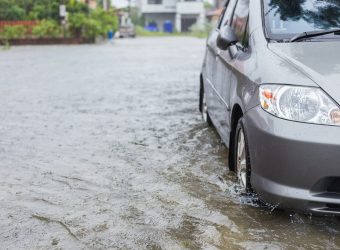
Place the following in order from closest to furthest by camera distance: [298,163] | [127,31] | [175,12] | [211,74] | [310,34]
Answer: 1. [298,163]
2. [310,34]
3. [211,74]
4. [127,31]
5. [175,12]

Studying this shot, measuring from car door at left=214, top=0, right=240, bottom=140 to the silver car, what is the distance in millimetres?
102

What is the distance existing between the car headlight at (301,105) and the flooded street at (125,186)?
0.73 metres

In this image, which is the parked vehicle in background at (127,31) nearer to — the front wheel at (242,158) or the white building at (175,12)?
the white building at (175,12)

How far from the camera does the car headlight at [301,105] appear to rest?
9.61 ft

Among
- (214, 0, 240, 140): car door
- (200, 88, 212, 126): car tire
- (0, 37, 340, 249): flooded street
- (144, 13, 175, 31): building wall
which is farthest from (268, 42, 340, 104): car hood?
(144, 13, 175, 31): building wall

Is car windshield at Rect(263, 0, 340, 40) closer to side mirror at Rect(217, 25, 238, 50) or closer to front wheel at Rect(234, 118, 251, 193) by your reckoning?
side mirror at Rect(217, 25, 238, 50)

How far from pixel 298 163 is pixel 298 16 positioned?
147 cm

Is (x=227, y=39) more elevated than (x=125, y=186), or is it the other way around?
(x=227, y=39)

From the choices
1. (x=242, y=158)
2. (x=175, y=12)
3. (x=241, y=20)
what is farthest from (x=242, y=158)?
(x=175, y=12)

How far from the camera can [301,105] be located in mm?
3016

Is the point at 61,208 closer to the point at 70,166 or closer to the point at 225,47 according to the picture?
the point at 70,166

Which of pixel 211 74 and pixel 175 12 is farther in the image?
pixel 175 12

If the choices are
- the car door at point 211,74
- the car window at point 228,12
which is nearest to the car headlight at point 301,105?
the car door at point 211,74

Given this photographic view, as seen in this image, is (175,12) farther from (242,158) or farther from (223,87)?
(242,158)
